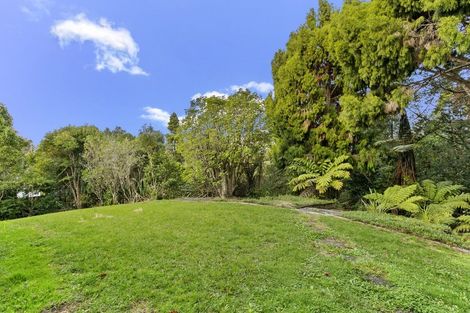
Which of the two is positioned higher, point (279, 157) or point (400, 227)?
point (279, 157)

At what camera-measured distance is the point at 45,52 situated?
1408 cm

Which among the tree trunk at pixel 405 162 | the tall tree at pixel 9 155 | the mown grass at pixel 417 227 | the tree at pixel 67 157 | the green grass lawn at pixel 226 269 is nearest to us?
the green grass lawn at pixel 226 269

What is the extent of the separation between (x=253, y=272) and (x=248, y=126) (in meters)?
8.62

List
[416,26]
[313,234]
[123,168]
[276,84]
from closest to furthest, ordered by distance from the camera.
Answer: [313,234] < [416,26] < [276,84] < [123,168]

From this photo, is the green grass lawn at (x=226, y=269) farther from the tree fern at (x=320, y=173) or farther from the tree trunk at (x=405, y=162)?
the tree trunk at (x=405, y=162)

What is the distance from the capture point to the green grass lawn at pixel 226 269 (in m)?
3.52

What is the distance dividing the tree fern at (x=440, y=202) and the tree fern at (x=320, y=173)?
239 centimetres

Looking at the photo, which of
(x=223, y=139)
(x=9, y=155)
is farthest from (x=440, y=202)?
(x=9, y=155)

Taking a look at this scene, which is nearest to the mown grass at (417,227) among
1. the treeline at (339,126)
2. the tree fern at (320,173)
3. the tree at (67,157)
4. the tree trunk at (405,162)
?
→ the treeline at (339,126)

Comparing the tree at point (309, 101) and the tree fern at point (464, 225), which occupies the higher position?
the tree at point (309, 101)

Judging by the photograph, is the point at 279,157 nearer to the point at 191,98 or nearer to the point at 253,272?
the point at 191,98

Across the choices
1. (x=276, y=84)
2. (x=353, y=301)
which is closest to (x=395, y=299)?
(x=353, y=301)

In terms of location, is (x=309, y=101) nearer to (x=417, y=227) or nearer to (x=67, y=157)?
(x=417, y=227)

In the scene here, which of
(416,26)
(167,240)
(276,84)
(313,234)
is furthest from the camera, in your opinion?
(276,84)
